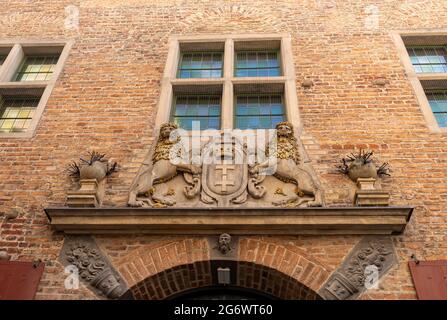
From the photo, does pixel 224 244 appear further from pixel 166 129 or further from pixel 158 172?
Answer: pixel 166 129

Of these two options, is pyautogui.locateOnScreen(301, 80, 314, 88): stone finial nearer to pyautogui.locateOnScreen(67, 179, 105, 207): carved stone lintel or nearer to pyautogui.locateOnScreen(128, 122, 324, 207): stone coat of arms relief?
pyautogui.locateOnScreen(128, 122, 324, 207): stone coat of arms relief

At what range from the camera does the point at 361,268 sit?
15.4 ft

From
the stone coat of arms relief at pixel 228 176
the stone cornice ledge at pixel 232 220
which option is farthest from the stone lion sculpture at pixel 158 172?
the stone cornice ledge at pixel 232 220

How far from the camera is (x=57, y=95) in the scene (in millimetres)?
6988

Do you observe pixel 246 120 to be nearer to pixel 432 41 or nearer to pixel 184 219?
pixel 184 219

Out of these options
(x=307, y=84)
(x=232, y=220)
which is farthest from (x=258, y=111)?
(x=232, y=220)

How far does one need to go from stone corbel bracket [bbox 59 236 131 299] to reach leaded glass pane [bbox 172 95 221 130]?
2368mm

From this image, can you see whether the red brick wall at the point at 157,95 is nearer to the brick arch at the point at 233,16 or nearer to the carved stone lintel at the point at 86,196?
the brick arch at the point at 233,16

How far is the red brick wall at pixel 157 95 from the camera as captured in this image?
199 inches

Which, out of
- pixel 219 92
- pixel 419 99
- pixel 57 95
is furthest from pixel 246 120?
pixel 57 95

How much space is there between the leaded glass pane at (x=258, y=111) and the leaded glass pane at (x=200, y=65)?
780 millimetres

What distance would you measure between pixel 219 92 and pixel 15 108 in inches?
136
